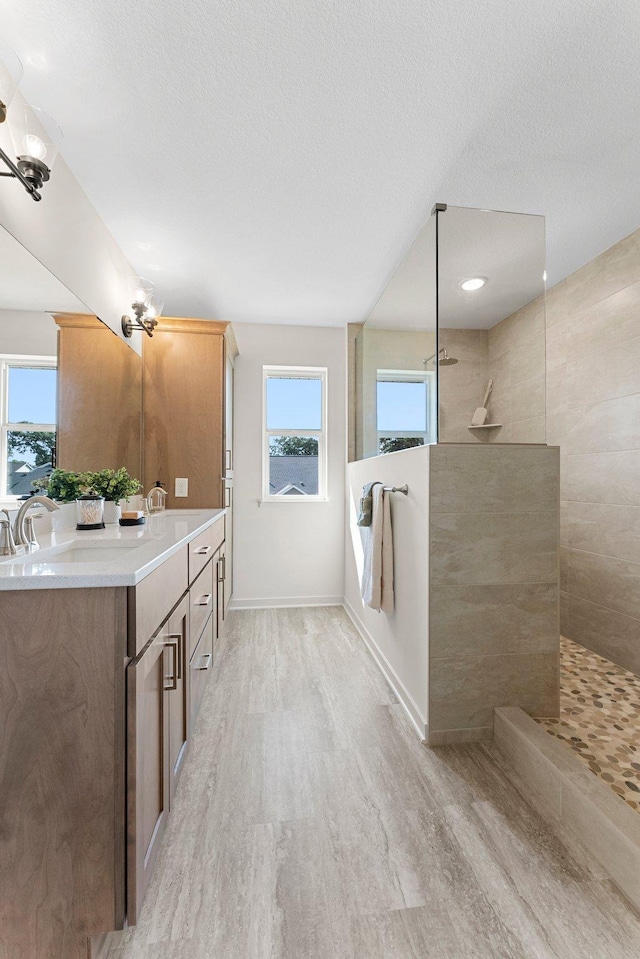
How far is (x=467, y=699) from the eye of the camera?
1917mm

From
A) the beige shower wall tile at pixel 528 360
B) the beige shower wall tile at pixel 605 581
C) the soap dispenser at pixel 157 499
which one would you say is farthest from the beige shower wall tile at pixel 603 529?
the soap dispenser at pixel 157 499

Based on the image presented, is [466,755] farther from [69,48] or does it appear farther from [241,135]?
[69,48]

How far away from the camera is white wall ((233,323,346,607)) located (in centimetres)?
384

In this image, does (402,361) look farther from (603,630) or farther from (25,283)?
(603,630)

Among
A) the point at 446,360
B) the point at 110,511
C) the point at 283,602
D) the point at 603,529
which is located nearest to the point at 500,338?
the point at 446,360

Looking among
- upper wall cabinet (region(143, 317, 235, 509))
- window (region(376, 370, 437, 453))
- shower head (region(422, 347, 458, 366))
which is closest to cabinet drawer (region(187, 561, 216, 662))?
upper wall cabinet (region(143, 317, 235, 509))

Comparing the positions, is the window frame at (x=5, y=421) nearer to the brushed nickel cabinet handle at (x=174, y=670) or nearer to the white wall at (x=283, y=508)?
the brushed nickel cabinet handle at (x=174, y=670)

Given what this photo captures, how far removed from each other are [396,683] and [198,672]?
1.02m

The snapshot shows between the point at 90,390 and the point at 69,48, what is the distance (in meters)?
1.25

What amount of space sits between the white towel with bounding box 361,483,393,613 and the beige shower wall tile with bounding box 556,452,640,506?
1.29 metres

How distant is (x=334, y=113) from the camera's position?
1.61m

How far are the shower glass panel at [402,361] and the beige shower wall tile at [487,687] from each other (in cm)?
98

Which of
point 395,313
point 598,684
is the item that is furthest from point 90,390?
point 598,684

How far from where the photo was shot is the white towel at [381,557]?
2424 mm
